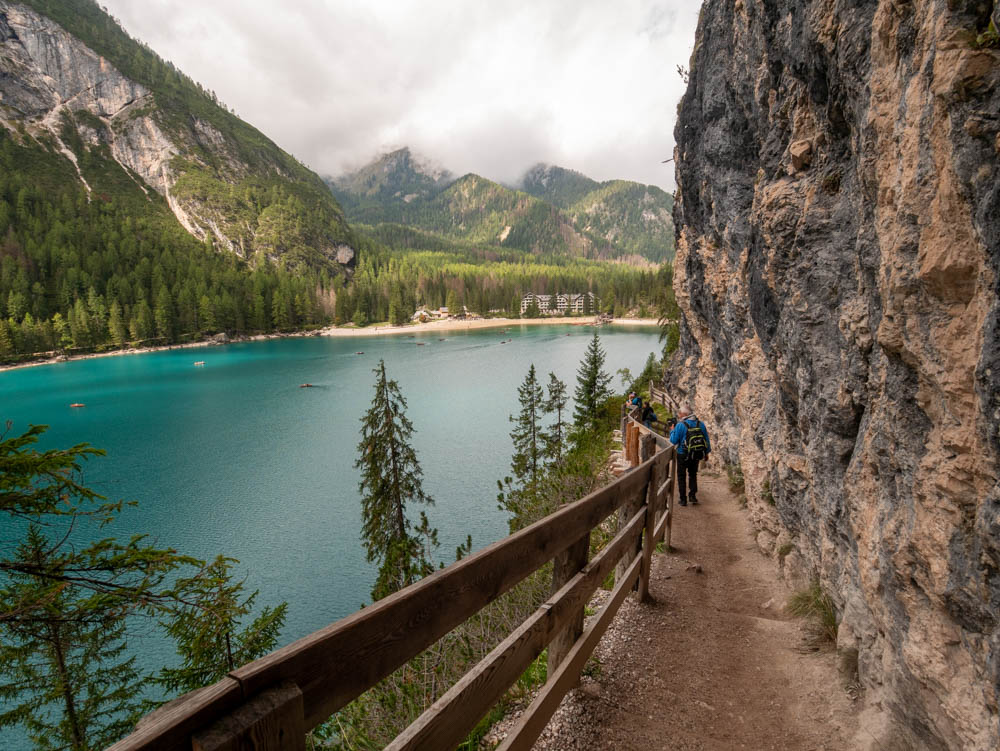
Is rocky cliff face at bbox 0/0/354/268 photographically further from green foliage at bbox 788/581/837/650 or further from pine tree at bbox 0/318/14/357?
green foliage at bbox 788/581/837/650

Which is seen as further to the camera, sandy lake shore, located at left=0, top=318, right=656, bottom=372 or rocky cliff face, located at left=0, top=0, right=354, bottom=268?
rocky cliff face, located at left=0, top=0, right=354, bottom=268

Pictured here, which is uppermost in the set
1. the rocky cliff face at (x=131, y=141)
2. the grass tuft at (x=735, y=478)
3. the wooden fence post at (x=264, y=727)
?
the rocky cliff face at (x=131, y=141)

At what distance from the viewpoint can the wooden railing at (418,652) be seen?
3.48 feet

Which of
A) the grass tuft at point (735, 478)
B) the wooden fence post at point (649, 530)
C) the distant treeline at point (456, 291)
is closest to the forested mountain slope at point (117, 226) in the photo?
the distant treeline at point (456, 291)

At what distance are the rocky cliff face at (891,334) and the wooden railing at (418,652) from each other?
6.46 ft

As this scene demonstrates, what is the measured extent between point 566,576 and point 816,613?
3.96 meters

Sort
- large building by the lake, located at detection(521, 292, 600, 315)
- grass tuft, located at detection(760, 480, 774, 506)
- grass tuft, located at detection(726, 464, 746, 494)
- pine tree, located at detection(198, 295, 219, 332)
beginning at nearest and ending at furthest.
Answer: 1. grass tuft, located at detection(760, 480, 774, 506)
2. grass tuft, located at detection(726, 464, 746, 494)
3. pine tree, located at detection(198, 295, 219, 332)
4. large building by the lake, located at detection(521, 292, 600, 315)

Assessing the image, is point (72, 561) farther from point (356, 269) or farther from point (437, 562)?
point (356, 269)

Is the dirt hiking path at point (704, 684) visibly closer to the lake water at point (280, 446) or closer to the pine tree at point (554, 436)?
the lake water at point (280, 446)

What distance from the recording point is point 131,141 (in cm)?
18712

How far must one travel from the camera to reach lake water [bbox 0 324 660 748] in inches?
815

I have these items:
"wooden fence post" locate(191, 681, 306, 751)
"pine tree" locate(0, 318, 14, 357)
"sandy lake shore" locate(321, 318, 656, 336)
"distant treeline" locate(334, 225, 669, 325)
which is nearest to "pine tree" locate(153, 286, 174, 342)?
"pine tree" locate(0, 318, 14, 357)

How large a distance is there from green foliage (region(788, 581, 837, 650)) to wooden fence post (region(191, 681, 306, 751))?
5369 millimetres

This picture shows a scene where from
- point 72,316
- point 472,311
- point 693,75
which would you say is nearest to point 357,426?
point 693,75
